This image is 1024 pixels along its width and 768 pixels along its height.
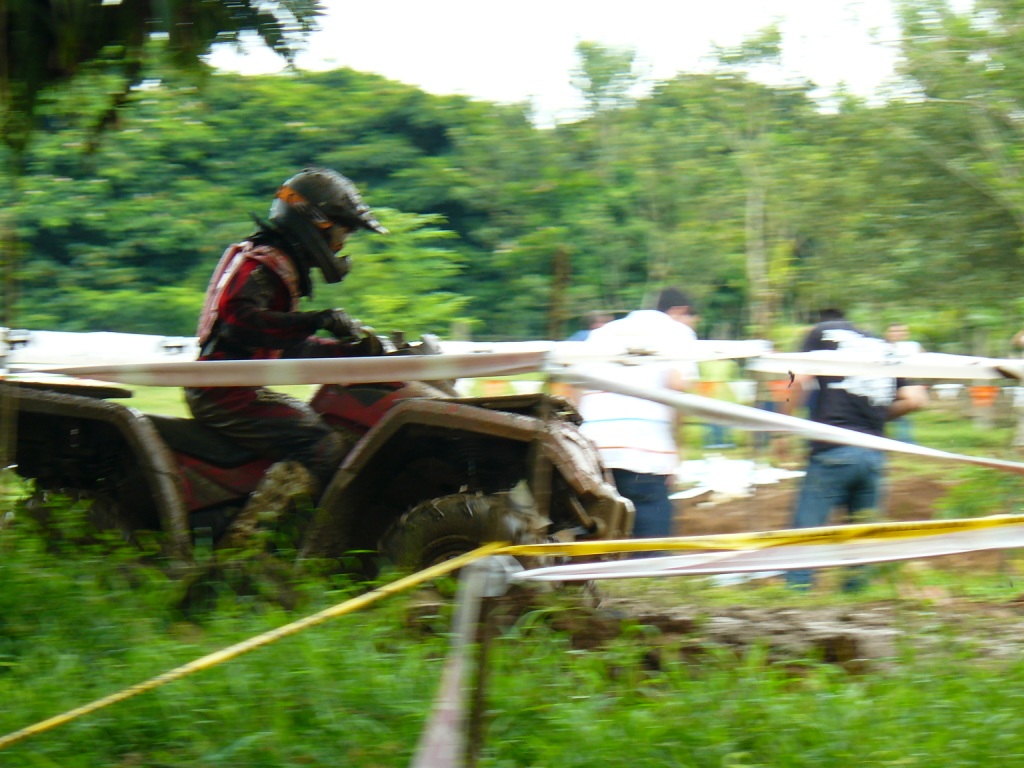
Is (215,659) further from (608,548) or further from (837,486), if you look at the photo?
(837,486)

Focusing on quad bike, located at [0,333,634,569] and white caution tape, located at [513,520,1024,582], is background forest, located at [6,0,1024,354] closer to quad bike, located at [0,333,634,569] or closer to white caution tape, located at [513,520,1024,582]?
quad bike, located at [0,333,634,569]

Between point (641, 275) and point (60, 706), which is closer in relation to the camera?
point (60, 706)

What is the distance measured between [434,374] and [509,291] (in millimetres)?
10101

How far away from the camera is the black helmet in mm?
5555

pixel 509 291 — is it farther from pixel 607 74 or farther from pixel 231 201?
pixel 607 74

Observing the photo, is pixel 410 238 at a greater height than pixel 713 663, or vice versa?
pixel 410 238

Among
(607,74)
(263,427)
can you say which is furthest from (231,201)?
(263,427)

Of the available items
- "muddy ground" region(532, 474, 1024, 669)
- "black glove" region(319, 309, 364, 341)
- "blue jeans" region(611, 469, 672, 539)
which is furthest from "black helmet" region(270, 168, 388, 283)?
"blue jeans" region(611, 469, 672, 539)

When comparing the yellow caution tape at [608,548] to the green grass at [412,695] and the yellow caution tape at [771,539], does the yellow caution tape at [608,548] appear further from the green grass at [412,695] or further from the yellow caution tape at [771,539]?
the green grass at [412,695]

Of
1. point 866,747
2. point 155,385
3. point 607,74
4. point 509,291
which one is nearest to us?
point 866,747

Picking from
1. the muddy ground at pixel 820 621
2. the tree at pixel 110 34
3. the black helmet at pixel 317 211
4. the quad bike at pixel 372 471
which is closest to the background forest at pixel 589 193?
the tree at pixel 110 34

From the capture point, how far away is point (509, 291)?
1463 centimetres

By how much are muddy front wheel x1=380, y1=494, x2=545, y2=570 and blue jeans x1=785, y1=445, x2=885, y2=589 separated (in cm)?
268

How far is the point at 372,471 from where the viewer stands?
5207 millimetres
